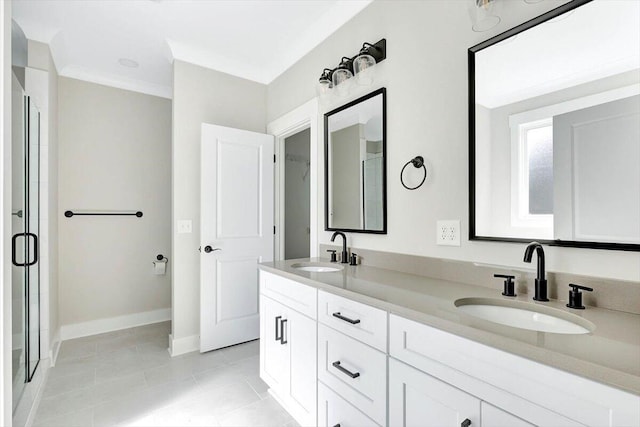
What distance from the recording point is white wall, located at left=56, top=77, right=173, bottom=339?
300 cm

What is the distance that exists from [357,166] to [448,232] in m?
0.82

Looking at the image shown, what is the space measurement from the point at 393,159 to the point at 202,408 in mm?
1898

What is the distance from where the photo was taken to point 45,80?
2.42m

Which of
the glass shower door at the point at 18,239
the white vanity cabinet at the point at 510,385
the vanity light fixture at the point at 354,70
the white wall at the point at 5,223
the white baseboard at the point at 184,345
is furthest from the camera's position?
the white baseboard at the point at 184,345

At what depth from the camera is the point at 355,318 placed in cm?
128

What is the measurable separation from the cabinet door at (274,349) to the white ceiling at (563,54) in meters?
1.54

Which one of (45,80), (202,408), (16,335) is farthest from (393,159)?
(45,80)

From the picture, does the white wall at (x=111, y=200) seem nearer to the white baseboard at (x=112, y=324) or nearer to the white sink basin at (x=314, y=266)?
the white baseboard at (x=112, y=324)

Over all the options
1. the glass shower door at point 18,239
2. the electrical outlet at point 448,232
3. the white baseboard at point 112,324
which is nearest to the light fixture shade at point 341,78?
the electrical outlet at point 448,232

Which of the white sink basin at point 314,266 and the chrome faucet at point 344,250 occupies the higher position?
the chrome faucet at point 344,250

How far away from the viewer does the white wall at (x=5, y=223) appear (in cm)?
112

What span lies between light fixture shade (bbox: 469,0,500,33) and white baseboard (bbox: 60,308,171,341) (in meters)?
3.77

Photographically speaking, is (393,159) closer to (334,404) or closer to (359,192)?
(359,192)

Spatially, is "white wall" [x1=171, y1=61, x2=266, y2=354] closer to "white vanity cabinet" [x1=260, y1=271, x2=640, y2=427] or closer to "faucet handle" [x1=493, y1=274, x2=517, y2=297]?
"white vanity cabinet" [x1=260, y1=271, x2=640, y2=427]
